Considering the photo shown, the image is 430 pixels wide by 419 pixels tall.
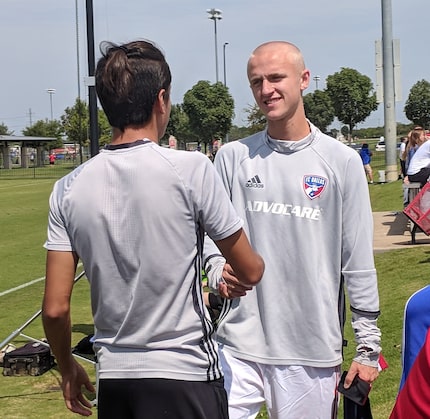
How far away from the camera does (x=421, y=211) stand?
36.8 ft

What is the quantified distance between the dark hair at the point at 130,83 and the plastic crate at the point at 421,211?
919 cm

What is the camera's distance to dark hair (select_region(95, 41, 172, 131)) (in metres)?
2.41

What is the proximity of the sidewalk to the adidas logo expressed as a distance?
356 inches

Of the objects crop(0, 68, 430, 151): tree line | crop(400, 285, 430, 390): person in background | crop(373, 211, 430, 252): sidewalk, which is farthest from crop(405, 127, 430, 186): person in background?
crop(0, 68, 430, 151): tree line

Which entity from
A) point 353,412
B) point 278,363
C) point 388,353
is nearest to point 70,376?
Answer: point 278,363

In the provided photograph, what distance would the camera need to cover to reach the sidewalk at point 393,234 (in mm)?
12391

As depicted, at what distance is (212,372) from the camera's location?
98.9 inches

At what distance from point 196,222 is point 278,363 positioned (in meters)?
1.16

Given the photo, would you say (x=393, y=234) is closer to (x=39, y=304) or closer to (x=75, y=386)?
(x=39, y=304)

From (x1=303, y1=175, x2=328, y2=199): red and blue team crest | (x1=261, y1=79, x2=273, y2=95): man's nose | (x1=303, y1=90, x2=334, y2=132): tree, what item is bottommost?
(x1=303, y1=175, x2=328, y2=199): red and blue team crest

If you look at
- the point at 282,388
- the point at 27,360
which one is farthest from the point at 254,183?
the point at 27,360

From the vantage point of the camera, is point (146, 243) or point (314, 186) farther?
point (314, 186)

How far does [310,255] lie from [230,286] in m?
0.66

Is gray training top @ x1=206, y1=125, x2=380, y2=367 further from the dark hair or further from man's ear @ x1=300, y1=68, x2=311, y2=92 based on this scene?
the dark hair
